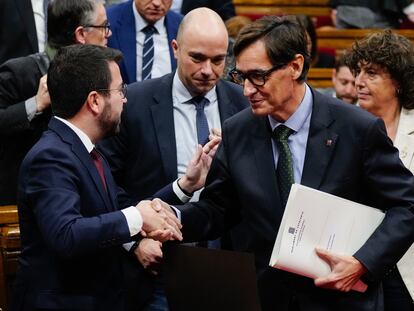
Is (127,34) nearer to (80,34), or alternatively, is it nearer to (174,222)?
(80,34)

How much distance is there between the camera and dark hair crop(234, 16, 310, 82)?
3215mm

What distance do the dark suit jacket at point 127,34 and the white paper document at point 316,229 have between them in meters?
2.13

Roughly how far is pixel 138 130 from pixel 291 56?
0.86m

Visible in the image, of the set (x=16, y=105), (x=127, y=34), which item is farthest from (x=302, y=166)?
(x=127, y=34)

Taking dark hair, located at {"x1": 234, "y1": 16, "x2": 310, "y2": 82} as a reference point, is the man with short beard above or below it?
below

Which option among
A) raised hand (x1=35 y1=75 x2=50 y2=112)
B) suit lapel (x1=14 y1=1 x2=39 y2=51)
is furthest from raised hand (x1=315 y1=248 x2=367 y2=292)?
suit lapel (x1=14 y1=1 x2=39 y2=51)

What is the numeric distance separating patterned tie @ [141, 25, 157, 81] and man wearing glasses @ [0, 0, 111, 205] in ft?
1.90

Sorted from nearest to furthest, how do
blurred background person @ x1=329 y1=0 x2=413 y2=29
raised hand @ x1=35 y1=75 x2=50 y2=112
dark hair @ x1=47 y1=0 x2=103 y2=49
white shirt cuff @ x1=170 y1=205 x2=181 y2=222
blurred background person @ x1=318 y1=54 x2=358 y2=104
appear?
white shirt cuff @ x1=170 y1=205 x2=181 y2=222
raised hand @ x1=35 y1=75 x2=50 y2=112
dark hair @ x1=47 y1=0 x2=103 y2=49
blurred background person @ x1=318 y1=54 x2=358 y2=104
blurred background person @ x1=329 y1=0 x2=413 y2=29

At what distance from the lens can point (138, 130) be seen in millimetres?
3834

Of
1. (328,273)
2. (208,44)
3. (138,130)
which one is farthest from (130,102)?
(328,273)

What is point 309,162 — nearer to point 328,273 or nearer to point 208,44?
point 328,273

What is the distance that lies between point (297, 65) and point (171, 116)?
0.76m

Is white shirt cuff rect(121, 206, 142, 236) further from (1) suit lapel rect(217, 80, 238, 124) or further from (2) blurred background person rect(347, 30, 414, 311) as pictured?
(2) blurred background person rect(347, 30, 414, 311)

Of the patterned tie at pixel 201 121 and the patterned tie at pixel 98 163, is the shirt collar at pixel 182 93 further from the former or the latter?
the patterned tie at pixel 98 163
